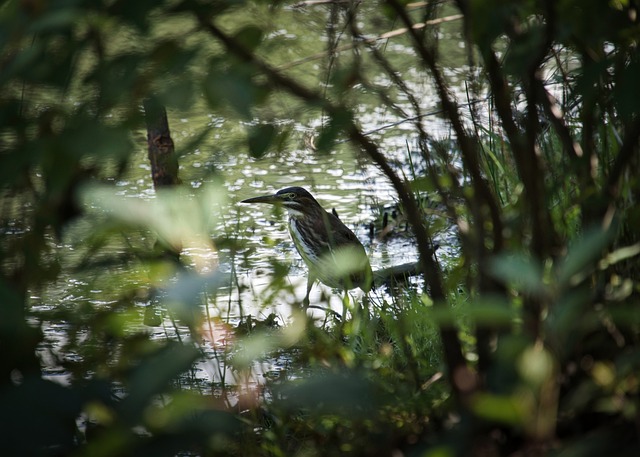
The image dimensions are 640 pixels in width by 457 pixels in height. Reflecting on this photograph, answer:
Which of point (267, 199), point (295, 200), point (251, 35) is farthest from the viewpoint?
point (295, 200)

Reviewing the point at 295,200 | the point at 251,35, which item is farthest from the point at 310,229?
the point at 251,35

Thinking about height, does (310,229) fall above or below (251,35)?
Answer: below

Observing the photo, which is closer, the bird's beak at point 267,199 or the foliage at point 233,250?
the foliage at point 233,250

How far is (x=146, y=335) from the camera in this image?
1.78 m

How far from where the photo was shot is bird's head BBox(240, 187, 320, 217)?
19.7 feet

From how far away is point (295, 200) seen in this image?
6.11m

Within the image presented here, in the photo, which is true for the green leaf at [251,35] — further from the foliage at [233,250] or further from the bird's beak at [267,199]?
Answer: the bird's beak at [267,199]

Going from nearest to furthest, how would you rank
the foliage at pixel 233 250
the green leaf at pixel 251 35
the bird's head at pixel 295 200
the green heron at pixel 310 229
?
the foliage at pixel 233 250
the green leaf at pixel 251 35
the green heron at pixel 310 229
the bird's head at pixel 295 200

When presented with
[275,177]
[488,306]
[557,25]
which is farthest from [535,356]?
[275,177]

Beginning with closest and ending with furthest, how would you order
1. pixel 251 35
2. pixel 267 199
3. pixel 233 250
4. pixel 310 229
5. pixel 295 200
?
pixel 251 35, pixel 233 250, pixel 310 229, pixel 267 199, pixel 295 200

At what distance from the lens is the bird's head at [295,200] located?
600cm

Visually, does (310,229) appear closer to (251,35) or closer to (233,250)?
(233,250)

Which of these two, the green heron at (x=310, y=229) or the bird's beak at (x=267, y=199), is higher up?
the bird's beak at (x=267, y=199)

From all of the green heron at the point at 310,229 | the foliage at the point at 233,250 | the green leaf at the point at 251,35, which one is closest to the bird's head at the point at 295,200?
the green heron at the point at 310,229
